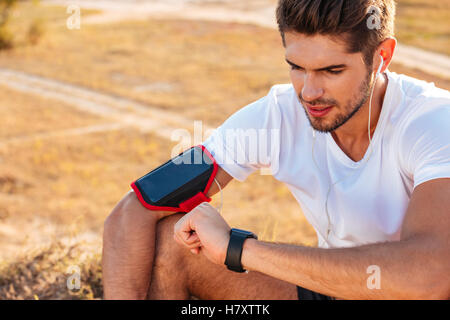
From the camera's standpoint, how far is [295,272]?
1.86 metres

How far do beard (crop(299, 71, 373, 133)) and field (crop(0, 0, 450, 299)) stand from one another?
1304mm

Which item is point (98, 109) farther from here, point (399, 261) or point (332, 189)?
point (399, 261)

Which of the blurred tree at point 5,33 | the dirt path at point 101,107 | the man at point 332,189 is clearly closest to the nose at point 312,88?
the man at point 332,189

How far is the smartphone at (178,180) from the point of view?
2.30 m

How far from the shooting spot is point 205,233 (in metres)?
2.05

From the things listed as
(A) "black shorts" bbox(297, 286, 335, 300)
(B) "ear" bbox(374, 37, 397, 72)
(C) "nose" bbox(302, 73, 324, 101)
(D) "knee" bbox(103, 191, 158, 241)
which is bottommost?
(A) "black shorts" bbox(297, 286, 335, 300)

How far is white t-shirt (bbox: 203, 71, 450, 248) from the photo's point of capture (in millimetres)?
1919

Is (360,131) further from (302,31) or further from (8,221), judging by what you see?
(8,221)

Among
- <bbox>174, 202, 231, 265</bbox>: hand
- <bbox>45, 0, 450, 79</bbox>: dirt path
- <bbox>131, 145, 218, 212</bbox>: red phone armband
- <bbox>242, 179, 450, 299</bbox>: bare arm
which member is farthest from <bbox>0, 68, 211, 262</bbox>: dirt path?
<bbox>45, 0, 450, 79</bbox>: dirt path

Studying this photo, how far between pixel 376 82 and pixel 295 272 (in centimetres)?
83

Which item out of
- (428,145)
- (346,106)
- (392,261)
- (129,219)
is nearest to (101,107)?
(129,219)

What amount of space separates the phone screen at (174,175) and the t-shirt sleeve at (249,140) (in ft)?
0.22

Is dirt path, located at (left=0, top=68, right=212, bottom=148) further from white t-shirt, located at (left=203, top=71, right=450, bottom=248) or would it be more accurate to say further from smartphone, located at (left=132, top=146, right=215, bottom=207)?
white t-shirt, located at (left=203, top=71, right=450, bottom=248)

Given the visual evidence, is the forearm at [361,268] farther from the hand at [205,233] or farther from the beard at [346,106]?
the beard at [346,106]
